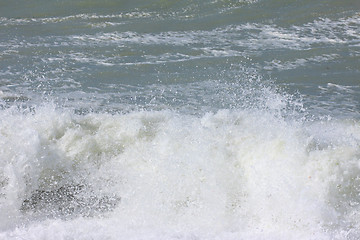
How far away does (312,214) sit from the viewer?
4.38 meters

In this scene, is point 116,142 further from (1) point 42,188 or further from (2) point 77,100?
(2) point 77,100

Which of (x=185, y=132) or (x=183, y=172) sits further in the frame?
(x=185, y=132)

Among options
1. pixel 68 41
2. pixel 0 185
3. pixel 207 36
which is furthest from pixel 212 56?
pixel 0 185

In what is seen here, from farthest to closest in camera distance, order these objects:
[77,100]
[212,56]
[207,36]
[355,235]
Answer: [207,36]
[212,56]
[77,100]
[355,235]

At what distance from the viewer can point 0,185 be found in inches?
203

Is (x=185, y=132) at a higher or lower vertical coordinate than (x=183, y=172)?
higher

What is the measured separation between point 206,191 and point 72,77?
3.56 metres

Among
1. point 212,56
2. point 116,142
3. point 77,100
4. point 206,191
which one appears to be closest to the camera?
point 206,191

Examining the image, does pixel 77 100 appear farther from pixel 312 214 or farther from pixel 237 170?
pixel 312 214

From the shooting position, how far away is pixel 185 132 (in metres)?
5.54

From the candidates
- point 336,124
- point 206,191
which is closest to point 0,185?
point 206,191

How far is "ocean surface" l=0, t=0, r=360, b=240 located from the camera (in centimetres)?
454

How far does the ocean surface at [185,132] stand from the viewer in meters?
4.54

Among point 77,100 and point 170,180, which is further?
point 77,100
